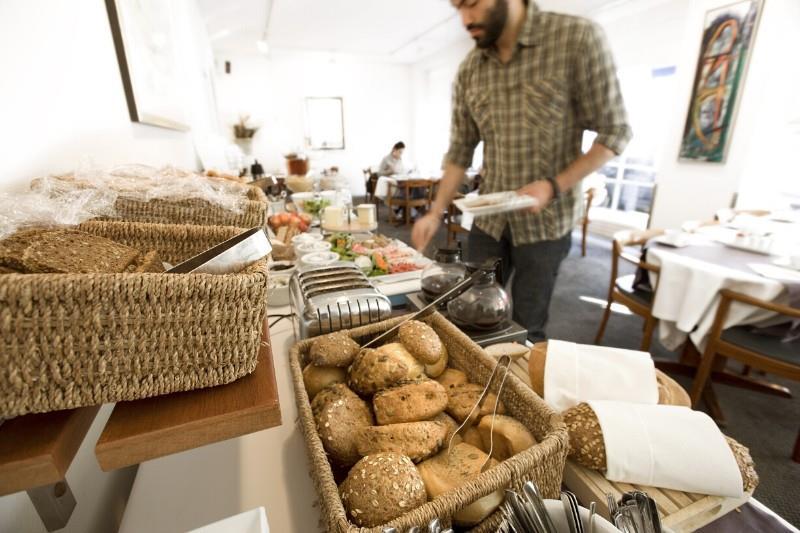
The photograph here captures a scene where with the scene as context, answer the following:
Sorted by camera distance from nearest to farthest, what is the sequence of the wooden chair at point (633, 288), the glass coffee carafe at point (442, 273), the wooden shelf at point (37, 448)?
the wooden shelf at point (37, 448) → the glass coffee carafe at point (442, 273) → the wooden chair at point (633, 288)

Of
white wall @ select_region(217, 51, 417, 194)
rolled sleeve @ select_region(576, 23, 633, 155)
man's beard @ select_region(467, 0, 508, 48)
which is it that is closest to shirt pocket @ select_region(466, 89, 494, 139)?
man's beard @ select_region(467, 0, 508, 48)

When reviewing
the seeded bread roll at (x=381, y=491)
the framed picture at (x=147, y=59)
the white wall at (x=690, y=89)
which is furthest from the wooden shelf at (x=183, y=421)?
the white wall at (x=690, y=89)

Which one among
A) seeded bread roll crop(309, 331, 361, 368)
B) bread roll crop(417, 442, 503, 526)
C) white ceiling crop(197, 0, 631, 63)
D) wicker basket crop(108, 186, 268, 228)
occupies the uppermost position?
white ceiling crop(197, 0, 631, 63)

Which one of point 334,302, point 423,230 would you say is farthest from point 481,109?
point 334,302

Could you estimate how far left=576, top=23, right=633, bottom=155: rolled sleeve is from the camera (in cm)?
115

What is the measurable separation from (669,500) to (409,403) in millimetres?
377

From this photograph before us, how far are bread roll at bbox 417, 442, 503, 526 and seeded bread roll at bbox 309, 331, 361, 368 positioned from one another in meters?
0.23

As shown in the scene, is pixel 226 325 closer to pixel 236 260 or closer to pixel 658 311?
pixel 236 260

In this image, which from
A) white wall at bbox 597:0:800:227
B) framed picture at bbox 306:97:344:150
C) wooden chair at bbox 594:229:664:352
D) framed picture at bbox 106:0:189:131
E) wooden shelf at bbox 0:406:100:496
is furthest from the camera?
framed picture at bbox 306:97:344:150

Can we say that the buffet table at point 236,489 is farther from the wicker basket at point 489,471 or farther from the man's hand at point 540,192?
the man's hand at point 540,192

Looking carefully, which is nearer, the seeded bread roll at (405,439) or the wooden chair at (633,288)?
the seeded bread roll at (405,439)

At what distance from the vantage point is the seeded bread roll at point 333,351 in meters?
0.63

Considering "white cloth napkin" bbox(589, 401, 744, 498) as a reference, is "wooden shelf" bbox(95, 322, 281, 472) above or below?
above

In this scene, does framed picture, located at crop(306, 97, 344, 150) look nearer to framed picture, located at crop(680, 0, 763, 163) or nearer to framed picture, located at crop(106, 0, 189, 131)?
framed picture, located at crop(106, 0, 189, 131)
